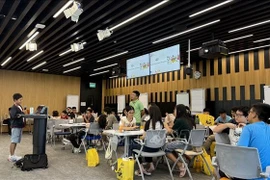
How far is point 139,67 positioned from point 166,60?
1.29 meters

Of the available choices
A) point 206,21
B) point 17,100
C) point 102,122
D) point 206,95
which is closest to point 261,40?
point 206,21

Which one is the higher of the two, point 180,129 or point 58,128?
point 180,129

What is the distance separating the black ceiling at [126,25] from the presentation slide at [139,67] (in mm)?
454

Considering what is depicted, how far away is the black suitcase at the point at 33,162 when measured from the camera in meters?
4.52

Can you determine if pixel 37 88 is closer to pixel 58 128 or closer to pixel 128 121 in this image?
pixel 58 128

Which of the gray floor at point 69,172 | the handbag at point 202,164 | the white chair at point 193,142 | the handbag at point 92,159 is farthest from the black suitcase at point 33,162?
the handbag at point 202,164

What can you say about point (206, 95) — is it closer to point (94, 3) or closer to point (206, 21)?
point (206, 21)

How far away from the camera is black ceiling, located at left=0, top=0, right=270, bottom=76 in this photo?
5.02 meters

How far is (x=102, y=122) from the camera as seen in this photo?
6188 millimetres

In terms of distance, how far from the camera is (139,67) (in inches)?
319

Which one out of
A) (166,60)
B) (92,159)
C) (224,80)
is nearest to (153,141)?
(92,159)

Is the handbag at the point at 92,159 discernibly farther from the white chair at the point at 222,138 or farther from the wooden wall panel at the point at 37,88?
the wooden wall panel at the point at 37,88

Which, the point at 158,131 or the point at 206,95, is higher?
the point at 206,95

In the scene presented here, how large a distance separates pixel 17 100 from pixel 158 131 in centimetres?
315
